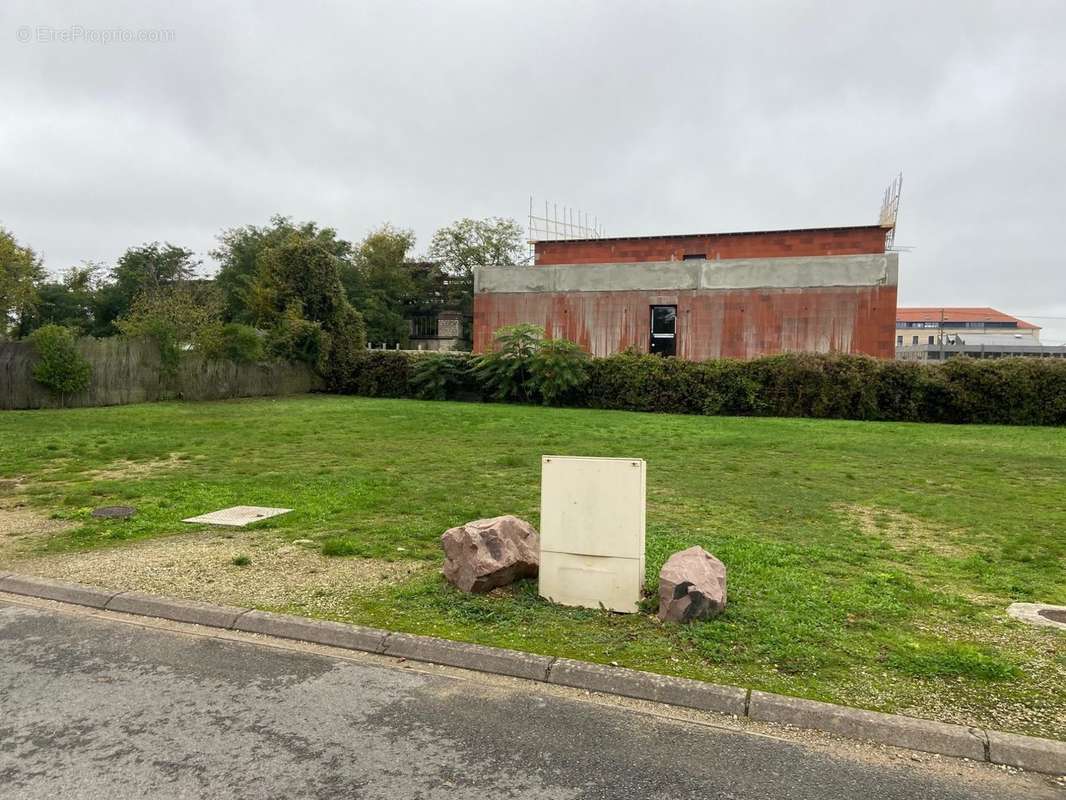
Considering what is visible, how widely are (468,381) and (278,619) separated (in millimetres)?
22551

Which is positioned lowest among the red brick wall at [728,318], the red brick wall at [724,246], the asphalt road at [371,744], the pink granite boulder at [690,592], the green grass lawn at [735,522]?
the asphalt road at [371,744]

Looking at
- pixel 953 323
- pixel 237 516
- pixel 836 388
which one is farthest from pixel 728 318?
pixel 953 323

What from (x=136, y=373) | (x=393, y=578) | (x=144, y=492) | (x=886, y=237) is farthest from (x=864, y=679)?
(x=886, y=237)

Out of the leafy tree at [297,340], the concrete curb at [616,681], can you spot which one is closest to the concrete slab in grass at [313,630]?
the concrete curb at [616,681]

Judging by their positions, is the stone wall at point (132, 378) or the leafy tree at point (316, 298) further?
the leafy tree at point (316, 298)

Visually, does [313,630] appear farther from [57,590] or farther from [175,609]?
[57,590]

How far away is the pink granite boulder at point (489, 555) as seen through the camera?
5105mm

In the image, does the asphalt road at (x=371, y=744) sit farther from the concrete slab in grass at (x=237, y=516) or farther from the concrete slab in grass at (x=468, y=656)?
the concrete slab in grass at (x=237, y=516)

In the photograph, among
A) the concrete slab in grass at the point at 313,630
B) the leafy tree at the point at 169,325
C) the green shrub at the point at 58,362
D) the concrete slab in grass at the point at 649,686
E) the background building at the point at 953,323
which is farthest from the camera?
the background building at the point at 953,323

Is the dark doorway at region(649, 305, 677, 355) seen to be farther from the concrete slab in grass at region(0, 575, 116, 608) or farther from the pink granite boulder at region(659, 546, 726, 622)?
the concrete slab in grass at region(0, 575, 116, 608)

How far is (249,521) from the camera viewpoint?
24.0ft

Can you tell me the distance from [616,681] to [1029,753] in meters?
1.86

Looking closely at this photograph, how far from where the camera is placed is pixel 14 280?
35531 mm

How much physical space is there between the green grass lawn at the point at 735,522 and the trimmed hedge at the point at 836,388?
354 cm
